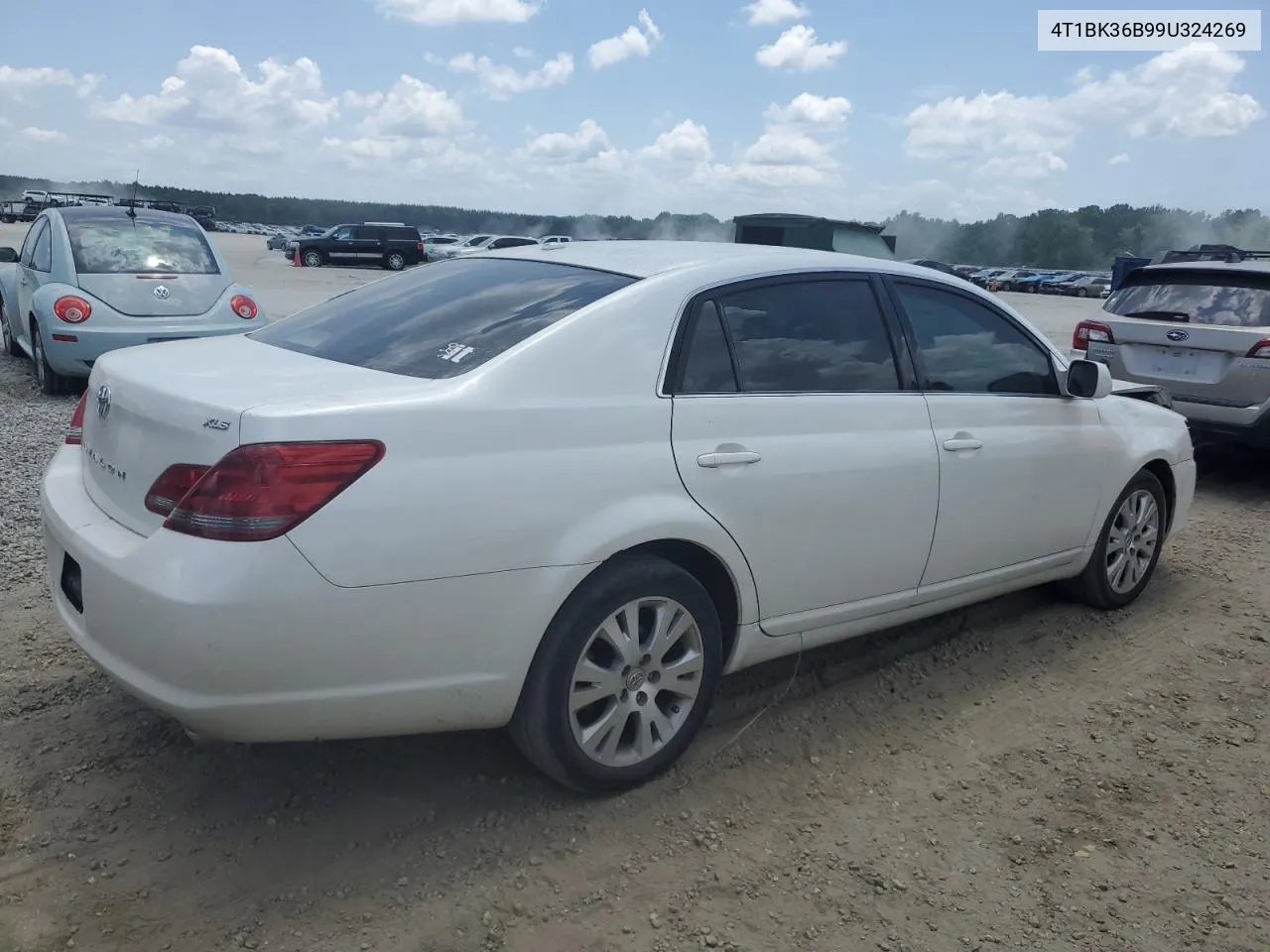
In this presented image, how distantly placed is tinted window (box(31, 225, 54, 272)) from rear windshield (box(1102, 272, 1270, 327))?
8594mm

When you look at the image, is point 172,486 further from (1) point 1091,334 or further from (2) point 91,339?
(1) point 1091,334

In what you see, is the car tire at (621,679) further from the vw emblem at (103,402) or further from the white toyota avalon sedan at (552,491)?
the vw emblem at (103,402)

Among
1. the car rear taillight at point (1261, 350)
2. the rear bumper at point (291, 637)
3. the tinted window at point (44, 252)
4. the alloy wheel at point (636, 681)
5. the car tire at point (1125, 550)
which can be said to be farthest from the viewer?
the tinted window at point (44, 252)

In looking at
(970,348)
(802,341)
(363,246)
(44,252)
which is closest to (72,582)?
(802,341)

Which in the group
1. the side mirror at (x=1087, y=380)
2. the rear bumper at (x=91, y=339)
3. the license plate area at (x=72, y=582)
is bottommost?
the license plate area at (x=72, y=582)

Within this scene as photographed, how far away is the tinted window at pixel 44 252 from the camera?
29.9 ft

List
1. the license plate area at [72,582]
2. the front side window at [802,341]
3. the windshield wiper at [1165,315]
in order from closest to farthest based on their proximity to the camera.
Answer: the license plate area at [72,582] → the front side window at [802,341] → the windshield wiper at [1165,315]

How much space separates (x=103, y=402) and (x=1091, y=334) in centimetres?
698

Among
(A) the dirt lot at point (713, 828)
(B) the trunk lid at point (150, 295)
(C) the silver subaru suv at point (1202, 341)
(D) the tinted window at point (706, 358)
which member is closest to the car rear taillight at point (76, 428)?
(A) the dirt lot at point (713, 828)

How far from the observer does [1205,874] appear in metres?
2.89

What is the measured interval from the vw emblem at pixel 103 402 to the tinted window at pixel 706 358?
64.6 inches

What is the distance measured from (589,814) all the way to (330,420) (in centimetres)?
134

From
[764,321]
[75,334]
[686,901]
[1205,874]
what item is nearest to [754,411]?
[764,321]

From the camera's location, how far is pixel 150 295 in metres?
8.61
